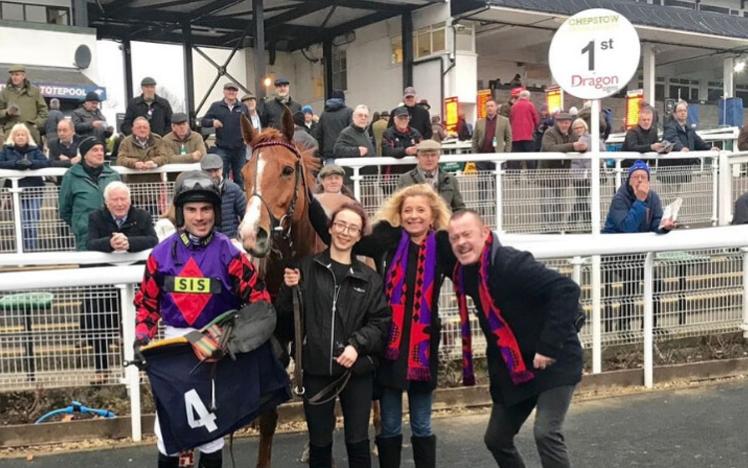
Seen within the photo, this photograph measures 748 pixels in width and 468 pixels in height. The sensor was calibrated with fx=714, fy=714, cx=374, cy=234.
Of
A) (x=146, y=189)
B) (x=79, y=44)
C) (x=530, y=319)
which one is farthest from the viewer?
(x=79, y=44)

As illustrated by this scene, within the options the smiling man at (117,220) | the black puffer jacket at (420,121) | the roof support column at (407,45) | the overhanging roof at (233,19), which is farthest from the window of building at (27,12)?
the smiling man at (117,220)

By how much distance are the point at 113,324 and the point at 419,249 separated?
98.4 inches

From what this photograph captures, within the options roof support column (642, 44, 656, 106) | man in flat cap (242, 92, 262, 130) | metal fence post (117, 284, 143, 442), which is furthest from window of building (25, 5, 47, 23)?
roof support column (642, 44, 656, 106)

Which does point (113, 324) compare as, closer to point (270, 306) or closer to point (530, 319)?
point (270, 306)

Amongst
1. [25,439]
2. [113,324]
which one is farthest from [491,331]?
[25,439]

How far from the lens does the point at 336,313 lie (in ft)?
12.0

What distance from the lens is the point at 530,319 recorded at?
11.6 feet

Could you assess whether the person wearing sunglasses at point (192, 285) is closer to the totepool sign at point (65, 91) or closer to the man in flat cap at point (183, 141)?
the man in flat cap at point (183, 141)

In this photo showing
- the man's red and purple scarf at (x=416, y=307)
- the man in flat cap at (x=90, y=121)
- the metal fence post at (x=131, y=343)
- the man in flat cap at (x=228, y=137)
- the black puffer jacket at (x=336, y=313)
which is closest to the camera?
the black puffer jacket at (x=336, y=313)

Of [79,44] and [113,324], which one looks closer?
[113,324]

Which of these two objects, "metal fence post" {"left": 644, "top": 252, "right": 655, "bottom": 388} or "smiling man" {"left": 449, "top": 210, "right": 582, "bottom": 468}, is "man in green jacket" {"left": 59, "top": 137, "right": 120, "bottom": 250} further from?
"metal fence post" {"left": 644, "top": 252, "right": 655, "bottom": 388}

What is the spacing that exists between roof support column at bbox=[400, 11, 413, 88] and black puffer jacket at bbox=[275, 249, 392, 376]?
56.8 ft

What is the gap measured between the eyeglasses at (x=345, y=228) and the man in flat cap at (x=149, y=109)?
714 cm

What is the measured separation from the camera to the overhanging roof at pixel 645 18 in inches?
734
